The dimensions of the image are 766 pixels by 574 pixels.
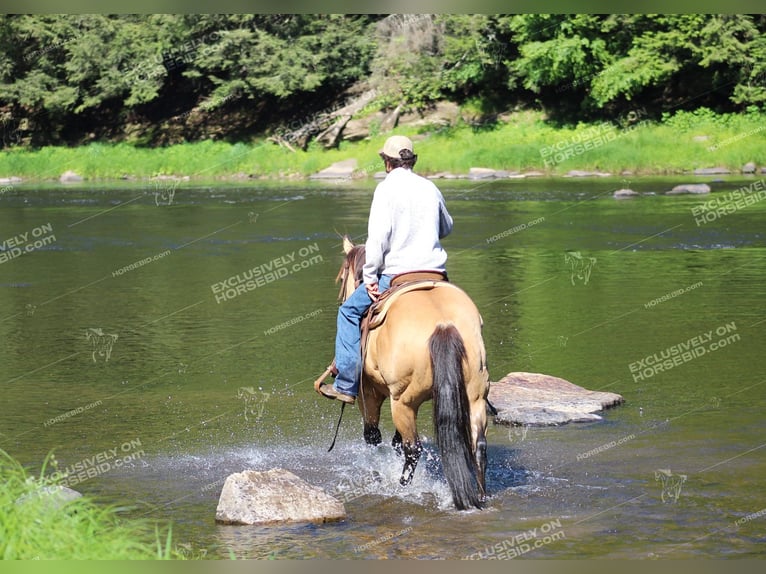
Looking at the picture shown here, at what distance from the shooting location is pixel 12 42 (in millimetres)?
60844

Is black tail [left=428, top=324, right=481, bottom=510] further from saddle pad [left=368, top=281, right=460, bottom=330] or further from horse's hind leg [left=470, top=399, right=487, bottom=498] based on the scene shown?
saddle pad [left=368, top=281, right=460, bottom=330]

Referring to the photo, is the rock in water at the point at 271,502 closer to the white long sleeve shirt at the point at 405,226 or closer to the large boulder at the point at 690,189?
the white long sleeve shirt at the point at 405,226

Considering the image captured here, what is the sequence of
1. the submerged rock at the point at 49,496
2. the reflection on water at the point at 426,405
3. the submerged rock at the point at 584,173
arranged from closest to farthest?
1. the submerged rock at the point at 49,496
2. the reflection on water at the point at 426,405
3. the submerged rock at the point at 584,173

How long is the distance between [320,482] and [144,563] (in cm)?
407

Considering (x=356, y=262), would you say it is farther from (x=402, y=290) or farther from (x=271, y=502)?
(x=271, y=502)

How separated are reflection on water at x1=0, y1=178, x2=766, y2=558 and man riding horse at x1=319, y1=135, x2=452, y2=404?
5.52 feet

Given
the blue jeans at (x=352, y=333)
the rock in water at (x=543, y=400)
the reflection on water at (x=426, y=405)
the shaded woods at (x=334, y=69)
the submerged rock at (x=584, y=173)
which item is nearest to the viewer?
the reflection on water at (x=426, y=405)

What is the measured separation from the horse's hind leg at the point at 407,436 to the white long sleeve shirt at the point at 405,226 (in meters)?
1.07

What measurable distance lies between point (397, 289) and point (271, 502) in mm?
1841

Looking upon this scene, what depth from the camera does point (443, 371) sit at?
828 centimetres

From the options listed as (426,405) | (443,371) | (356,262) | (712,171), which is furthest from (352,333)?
(712,171)

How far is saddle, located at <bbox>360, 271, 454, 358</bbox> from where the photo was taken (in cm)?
884

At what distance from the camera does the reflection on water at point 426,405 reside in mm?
8211

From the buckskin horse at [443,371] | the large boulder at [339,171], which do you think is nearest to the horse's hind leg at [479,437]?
the buckskin horse at [443,371]
